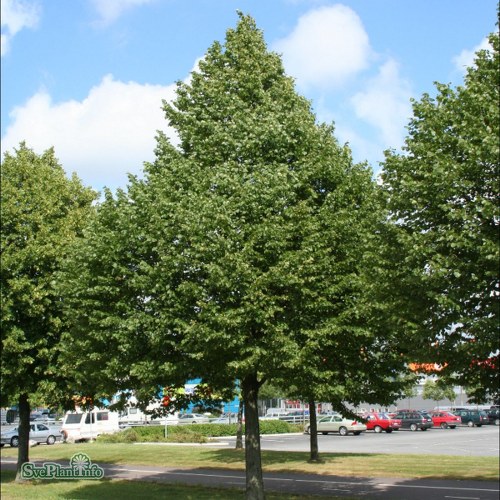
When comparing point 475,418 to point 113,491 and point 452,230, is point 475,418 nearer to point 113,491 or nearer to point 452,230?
point 113,491

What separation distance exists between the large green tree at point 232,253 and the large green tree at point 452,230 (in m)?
2.31

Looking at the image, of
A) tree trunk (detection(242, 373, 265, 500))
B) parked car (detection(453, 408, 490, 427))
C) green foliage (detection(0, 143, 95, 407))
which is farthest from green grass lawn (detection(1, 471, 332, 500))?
parked car (detection(453, 408, 490, 427))

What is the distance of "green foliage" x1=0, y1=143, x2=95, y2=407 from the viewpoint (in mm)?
21125

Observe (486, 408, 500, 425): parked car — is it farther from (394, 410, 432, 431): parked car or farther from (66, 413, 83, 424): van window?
(66, 413, 83, 424): van window

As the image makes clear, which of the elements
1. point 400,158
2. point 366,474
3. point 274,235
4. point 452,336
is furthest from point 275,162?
point 366,474

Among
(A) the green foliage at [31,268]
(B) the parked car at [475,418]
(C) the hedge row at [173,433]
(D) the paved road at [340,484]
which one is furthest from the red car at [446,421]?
(A) the green foliage at [31,268]

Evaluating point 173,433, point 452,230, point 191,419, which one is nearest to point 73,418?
point 173,433

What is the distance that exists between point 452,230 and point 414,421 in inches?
1856

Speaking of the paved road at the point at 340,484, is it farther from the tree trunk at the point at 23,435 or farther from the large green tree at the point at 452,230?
the large green tree at the point at 452,230

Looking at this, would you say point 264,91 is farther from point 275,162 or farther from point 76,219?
point 76,219

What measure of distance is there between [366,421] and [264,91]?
9731 millimetres

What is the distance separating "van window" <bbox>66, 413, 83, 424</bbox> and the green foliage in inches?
1077

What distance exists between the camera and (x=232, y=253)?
1334cm

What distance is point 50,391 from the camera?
867 inches
